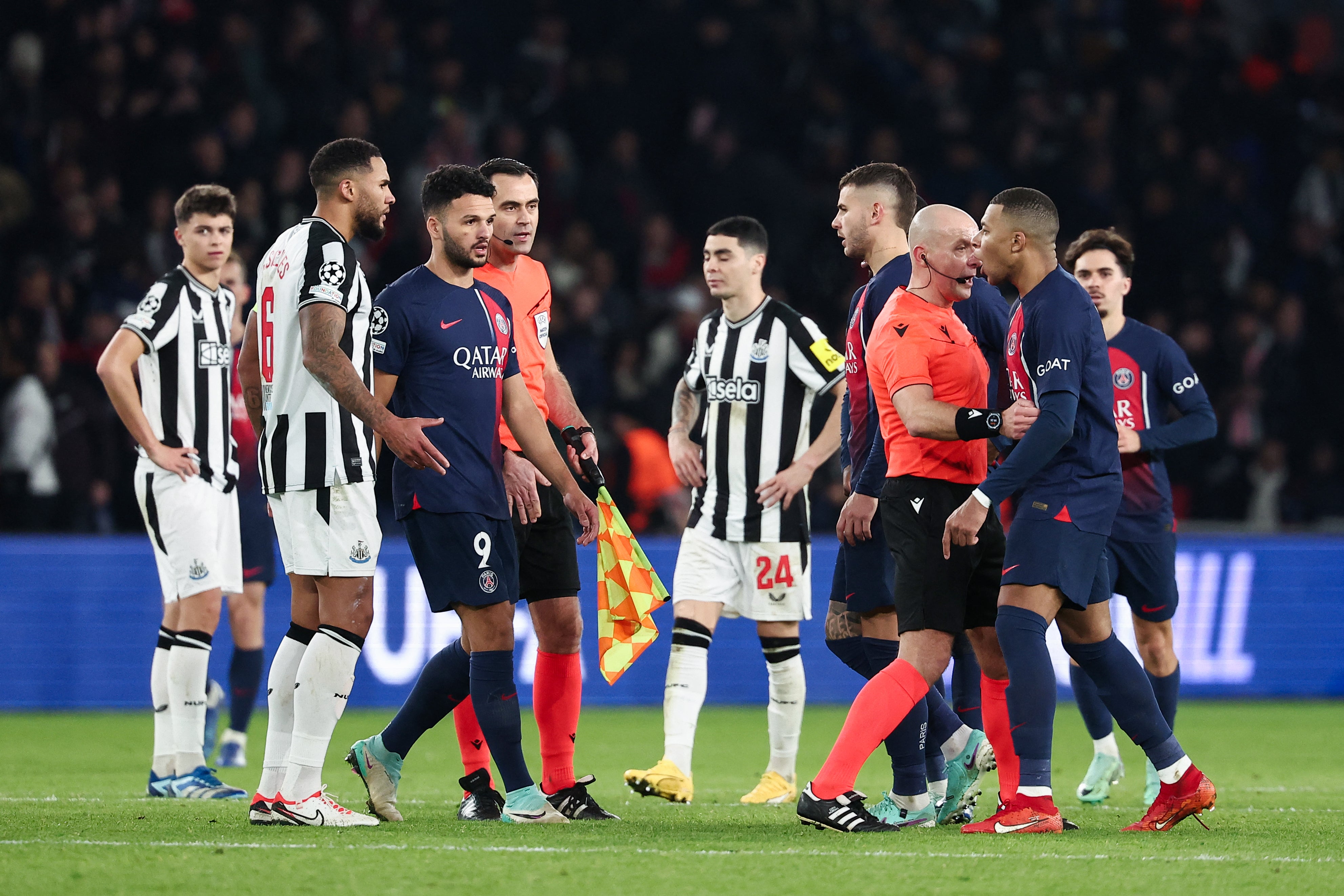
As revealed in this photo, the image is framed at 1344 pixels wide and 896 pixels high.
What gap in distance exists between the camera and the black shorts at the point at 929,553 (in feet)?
18.4

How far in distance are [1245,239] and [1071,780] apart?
31.6 ft

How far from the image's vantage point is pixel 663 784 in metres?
6.76

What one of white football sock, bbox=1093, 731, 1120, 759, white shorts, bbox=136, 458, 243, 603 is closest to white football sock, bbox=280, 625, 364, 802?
white shorts, bbox=136, 458, 243, 603

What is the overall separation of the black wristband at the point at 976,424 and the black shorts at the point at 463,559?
1.65 meters

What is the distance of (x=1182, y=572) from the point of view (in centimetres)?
1164

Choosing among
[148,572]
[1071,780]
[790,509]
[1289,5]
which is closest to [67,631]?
[148,572]

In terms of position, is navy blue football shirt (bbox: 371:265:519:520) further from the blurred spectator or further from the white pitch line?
the blurred spectator

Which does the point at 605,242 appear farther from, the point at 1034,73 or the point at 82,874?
the point at 82,874

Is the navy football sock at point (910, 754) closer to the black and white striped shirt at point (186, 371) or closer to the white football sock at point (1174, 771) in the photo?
the white football sock at point (1174, 771)

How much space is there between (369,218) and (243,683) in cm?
333

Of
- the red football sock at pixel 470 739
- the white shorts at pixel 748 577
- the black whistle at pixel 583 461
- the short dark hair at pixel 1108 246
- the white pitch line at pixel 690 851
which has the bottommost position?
the white pitch line at pixel 690 851

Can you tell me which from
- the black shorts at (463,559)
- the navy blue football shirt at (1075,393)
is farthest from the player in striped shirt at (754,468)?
the navy blue football shirt at (1075,393)

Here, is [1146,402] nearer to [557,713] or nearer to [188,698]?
[557,713]

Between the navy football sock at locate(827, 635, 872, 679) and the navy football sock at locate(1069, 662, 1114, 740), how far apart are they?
1.23m
